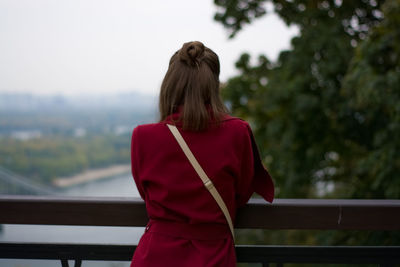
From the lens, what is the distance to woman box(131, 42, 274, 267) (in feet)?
5.37

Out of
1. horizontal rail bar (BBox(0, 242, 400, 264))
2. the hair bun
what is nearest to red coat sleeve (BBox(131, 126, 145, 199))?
the hair bun

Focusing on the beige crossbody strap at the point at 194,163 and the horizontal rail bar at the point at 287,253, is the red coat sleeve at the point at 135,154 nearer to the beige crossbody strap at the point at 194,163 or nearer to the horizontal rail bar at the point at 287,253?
the beige crossbody strap at the point at 194,163

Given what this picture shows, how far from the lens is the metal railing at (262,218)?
1.89 m

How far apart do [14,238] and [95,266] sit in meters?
0.45

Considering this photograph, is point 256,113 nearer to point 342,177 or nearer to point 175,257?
point 342,177

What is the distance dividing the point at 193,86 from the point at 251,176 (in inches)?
17.2

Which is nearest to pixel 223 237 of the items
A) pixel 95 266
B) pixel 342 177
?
pixel 95 266

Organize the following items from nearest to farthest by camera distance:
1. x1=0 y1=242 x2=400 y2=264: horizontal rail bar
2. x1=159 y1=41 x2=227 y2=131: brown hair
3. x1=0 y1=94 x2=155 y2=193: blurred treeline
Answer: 1. x1=159 y1=41 x2=227 y2=131: brown hair
2. x1=0 y1=242 x2=400 y2=264: horizontal rail bar
3. x1=0 y1=94 x2=155 y2=193: blurred treeline

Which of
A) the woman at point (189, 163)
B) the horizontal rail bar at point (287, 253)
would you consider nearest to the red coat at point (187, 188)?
the woman at point (189, 163)

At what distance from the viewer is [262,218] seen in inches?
74.3

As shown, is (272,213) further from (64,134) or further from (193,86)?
(64,134)

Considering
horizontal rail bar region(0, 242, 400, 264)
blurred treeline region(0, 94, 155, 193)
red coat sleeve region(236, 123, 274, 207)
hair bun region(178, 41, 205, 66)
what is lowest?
blurred treeline region(0, 94, 155, 193)

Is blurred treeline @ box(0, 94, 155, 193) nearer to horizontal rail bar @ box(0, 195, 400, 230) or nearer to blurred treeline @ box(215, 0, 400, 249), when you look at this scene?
blurred treeline @ box(215, 0, 400, 249)

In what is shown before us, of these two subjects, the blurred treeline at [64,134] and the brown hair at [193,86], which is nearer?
the brown hair at [193,86]
